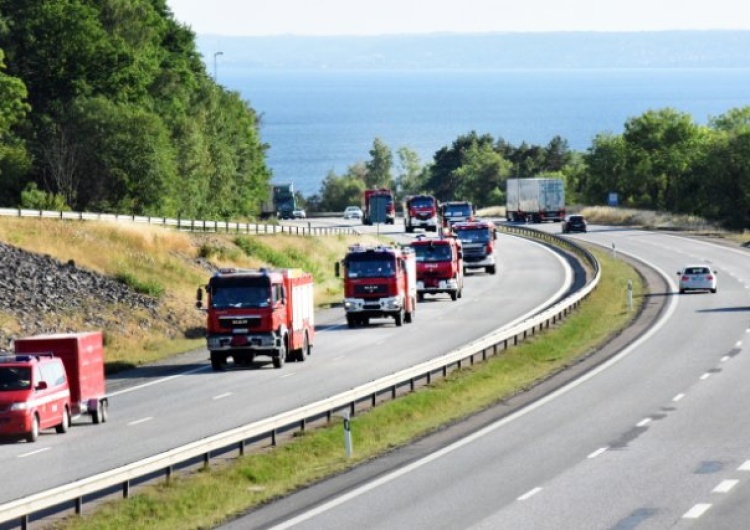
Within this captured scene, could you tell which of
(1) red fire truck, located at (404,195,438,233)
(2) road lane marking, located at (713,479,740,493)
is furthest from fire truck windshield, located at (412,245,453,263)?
(1) red fire truck, located at (404,195,438,233)

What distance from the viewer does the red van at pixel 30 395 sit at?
32.0 metres

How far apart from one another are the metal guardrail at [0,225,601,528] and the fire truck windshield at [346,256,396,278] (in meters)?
6.19

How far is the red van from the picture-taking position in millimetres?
31969

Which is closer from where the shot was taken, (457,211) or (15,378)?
(15,378)

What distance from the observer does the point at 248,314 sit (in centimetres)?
4638

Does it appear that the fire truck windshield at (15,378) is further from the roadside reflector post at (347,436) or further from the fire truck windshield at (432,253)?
the fire truck windshield at (432,253)

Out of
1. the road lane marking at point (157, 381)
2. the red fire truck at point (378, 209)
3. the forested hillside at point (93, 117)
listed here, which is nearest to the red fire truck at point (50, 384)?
the road lane marking at point (157, 381)

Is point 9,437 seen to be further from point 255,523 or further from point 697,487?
point 697,487

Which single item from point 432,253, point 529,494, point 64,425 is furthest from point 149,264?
point 529,494

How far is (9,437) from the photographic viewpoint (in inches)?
1271

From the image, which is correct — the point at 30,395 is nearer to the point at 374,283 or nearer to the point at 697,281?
the point at 374,283

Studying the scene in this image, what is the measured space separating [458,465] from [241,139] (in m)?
110

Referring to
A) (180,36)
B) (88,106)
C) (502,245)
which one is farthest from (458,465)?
(180,36)

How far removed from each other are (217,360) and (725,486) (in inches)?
1003
